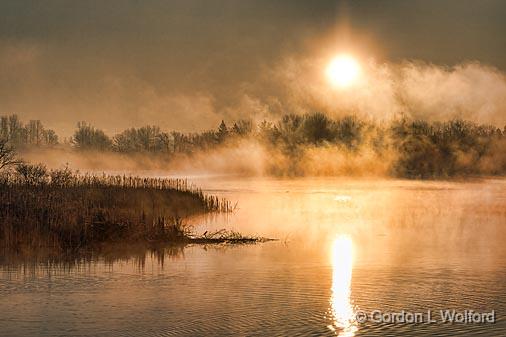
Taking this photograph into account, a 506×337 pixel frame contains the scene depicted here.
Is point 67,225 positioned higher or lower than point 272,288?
higher

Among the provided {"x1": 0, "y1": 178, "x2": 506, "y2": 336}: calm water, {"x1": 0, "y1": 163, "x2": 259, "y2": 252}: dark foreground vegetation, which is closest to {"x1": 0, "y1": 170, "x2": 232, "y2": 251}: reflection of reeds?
{"x1": 0, "y1": 163, "x2": 259, "y2": 252}: dark foreground vegetation

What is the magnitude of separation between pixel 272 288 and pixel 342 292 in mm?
1380

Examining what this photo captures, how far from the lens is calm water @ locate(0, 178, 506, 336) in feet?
41.2

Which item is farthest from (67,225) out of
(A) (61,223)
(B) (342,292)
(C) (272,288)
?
(B) (342,292)

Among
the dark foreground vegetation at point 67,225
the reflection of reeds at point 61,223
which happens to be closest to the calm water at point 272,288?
the dark foreground vegetation at point 67,225

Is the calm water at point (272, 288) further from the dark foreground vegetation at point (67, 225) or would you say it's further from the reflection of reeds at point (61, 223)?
the reflection of reeds at point (61, 223)

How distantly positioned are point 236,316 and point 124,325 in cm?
187

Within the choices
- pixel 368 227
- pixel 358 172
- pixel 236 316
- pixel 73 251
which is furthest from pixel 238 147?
pixel 236 316

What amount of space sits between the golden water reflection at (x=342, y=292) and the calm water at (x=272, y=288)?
2cm

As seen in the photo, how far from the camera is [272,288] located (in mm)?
15680

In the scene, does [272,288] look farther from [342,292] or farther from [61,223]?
[61,223]

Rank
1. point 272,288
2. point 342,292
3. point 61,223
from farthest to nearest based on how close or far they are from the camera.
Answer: point 61,223
point 272,288
point 342,292

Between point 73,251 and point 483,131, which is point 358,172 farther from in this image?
point 73,251

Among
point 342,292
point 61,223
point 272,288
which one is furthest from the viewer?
point 61,223
